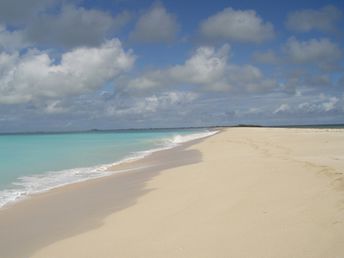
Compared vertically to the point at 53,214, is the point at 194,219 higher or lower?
higher

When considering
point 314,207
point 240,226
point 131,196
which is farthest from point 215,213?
point 131,196

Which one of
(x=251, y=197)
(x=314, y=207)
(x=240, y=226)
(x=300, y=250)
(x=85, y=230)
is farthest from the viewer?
(x=251, y=197)

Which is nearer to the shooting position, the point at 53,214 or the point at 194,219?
the point at 194,219

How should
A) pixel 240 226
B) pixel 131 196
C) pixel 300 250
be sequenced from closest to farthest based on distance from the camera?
pixel 300 250 < pixel 240 226 < pixel 131 196

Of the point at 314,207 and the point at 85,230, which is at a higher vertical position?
the point at 314,207

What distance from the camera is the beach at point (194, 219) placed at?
15.9 feet

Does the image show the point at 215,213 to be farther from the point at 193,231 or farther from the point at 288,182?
the point at 288,182

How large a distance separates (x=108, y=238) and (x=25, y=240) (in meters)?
1.77

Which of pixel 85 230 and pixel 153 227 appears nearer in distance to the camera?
pixel 153 227

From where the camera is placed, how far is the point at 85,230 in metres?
6.56

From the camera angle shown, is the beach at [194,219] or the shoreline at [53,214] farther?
the shoreline at [53,214]

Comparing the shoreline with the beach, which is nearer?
the beach

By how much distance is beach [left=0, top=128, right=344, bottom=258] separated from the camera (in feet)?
15.9

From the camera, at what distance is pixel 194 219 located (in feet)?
20.8
